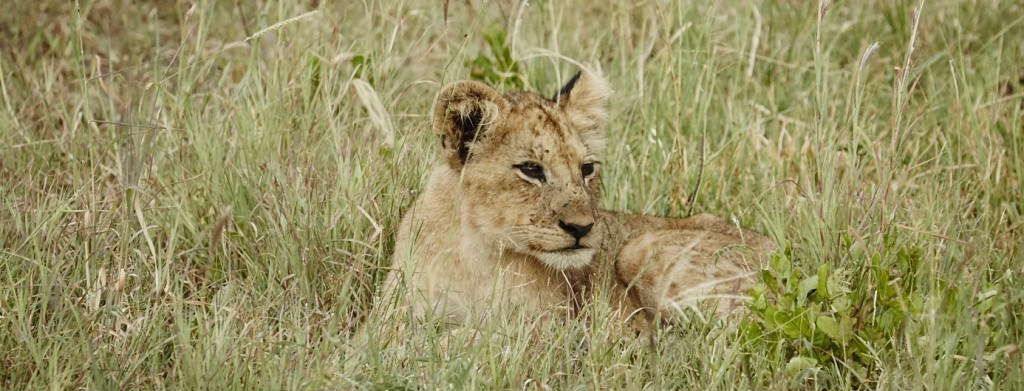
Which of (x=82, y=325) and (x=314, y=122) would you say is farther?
(x=314, y=122)

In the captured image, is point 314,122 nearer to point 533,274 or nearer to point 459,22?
point 533,274

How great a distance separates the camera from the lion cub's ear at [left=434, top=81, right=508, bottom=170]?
4.38 meters

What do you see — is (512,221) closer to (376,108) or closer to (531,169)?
(531,169)

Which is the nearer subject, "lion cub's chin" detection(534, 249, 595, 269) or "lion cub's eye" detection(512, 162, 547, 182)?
"lion cub's chin" detection(534, 249, 595, 269)

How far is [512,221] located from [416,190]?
2.19 ft

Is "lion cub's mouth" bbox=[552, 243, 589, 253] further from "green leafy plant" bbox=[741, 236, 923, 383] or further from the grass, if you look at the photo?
"green leafy plant" bbox=[741, 236, 923, 383]

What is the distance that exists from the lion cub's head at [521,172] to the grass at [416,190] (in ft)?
0.69

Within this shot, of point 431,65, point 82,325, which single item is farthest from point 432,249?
point 431,65

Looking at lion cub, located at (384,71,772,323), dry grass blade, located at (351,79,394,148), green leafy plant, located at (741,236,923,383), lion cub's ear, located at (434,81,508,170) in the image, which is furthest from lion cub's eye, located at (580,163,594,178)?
green leafy plant, located at (741,236,923,383)

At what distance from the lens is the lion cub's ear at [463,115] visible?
438cm

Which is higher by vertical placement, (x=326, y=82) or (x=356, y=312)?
(x=326, y=82)

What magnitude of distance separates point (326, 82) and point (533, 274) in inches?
47.9

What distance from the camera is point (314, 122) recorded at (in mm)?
5270

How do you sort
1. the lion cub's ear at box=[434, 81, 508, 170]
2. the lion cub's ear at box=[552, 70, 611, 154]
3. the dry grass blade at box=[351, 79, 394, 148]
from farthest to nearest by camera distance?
the lion cub's ear at box=[552, 70, 611, 154] → the lion cub's ear at box=[434, 81, 508, 170] → the dry grass blade at box=[351, 79, 394, 148]
